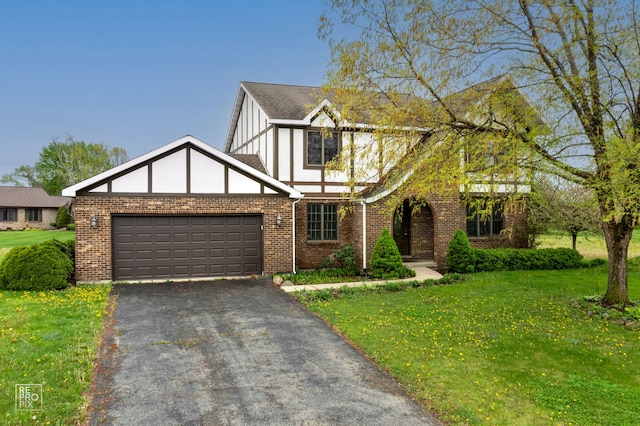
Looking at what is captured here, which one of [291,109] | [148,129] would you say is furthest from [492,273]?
[148,129]

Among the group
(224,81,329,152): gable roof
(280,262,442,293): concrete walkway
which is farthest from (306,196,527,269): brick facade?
(224,81,329,152): gable roof

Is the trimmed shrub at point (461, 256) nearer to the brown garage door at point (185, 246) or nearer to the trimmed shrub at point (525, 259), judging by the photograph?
the trimmed shrub at point (525, 259)

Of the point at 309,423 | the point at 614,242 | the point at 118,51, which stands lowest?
the point at 309,423

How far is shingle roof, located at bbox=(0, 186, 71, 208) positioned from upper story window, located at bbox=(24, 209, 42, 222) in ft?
3.02

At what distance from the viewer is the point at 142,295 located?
1198 cm

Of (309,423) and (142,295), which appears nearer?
(309,423)

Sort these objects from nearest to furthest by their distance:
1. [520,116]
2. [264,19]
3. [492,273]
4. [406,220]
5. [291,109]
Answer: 1. [520,116]
2. [492,273]
3. [291,109]
4. [406,220]
5. [264,19]

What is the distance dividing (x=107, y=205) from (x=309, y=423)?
11.3 m

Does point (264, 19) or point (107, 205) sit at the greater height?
point (264, 19)

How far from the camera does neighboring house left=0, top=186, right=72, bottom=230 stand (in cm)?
4428

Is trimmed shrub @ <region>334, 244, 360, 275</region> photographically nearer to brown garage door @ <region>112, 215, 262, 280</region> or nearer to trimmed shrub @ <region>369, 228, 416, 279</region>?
trimmed shrub @ <region>369, 228, 416, 279</region>

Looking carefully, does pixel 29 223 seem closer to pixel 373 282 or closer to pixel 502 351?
pixel 373 282

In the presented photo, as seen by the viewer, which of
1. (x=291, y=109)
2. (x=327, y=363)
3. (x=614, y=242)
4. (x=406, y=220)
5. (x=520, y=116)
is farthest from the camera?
(x=406, y=220)

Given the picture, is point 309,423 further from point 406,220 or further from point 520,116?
point 406,220
